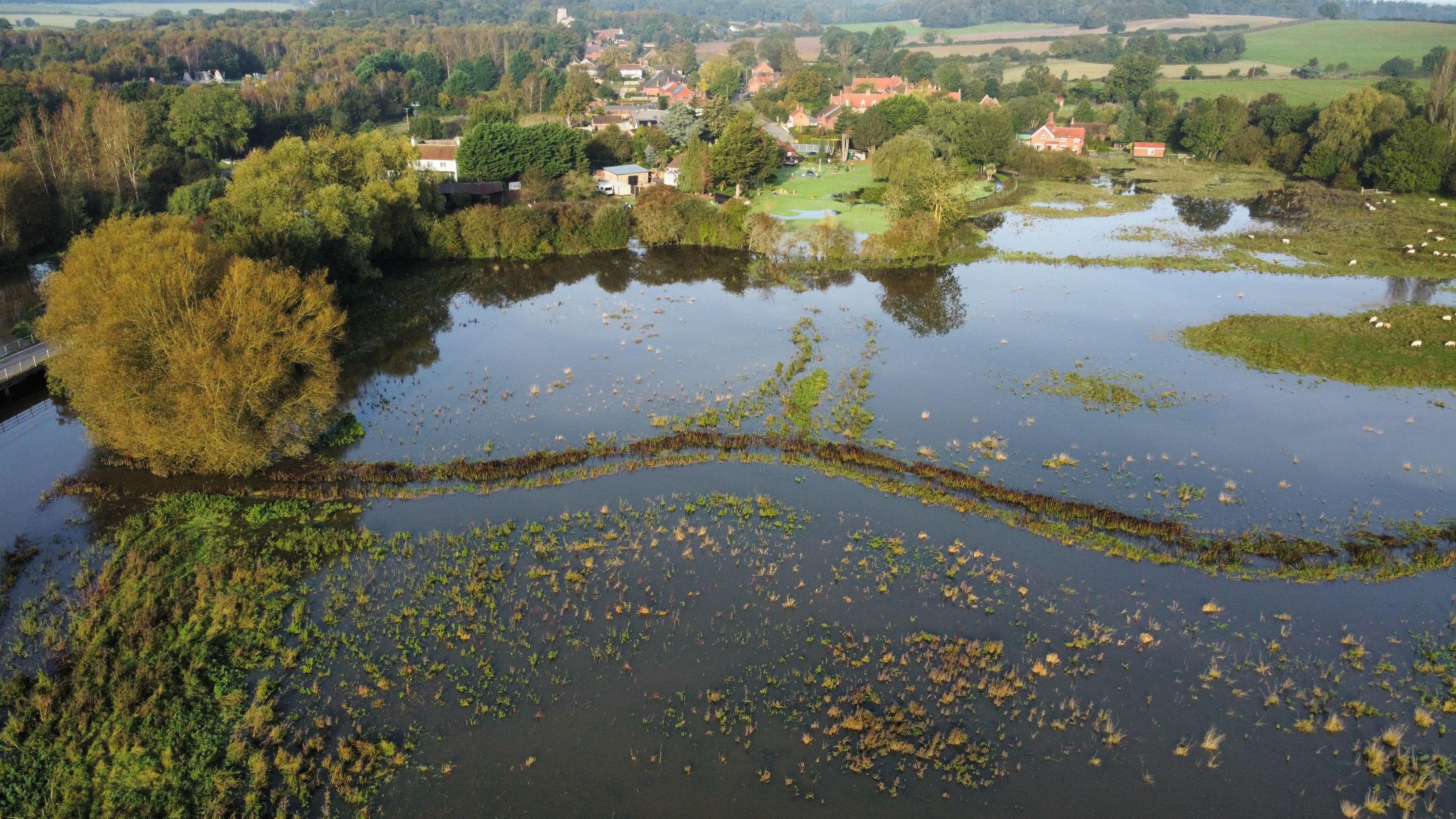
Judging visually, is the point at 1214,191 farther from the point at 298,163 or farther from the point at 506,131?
the point at 298,163

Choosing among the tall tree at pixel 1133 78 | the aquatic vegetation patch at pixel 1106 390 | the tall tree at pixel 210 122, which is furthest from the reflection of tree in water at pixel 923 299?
the tall tree at pixel 1133 78

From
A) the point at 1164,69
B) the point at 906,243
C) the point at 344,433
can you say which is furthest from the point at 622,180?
the point at 1164,69

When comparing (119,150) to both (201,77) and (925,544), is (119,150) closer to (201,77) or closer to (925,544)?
(925,544)

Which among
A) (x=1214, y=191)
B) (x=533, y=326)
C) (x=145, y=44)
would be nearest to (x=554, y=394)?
(x=533, y=326)

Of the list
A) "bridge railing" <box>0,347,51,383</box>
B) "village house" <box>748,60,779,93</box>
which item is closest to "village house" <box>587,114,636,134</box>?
"village house" <box>748,60,779,93</box>

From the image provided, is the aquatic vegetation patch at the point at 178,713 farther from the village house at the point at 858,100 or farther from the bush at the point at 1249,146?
the village house at the point at 858,100

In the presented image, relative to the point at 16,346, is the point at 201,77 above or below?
above
